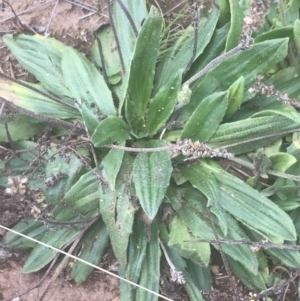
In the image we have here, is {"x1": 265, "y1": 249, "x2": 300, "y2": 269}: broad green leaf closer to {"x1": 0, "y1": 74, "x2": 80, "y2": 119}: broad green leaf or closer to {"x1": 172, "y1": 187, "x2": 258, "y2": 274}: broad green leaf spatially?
{"x1": 172, "y1": 187, "x2": 258, "y2": 274}: broad green leaf

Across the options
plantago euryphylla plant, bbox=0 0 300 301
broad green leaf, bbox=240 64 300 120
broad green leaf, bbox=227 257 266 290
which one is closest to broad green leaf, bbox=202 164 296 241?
plantago euryphylla plant, bbox=0 0 300 301

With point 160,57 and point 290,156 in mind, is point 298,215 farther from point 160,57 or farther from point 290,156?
point 160,57

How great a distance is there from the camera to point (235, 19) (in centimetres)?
200

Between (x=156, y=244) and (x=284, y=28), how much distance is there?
1.11m

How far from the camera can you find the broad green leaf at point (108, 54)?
2.26 meters

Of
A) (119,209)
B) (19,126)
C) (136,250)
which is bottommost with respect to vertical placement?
(136,250)

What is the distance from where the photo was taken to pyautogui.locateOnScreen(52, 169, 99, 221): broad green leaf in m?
2.08

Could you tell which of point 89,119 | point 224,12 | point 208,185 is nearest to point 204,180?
point 208,185

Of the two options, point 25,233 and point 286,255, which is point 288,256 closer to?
point 286,255

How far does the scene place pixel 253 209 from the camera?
2035 mm

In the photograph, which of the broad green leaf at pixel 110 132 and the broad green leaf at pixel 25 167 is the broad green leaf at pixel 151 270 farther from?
the broad green leaf at pixel 25 167

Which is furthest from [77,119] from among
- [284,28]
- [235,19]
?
[284,28]

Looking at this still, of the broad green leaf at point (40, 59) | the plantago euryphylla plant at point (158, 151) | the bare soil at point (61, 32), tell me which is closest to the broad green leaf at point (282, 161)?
the plantago euryphylla plant at point (158, 151)

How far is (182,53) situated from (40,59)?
668 millimetres
